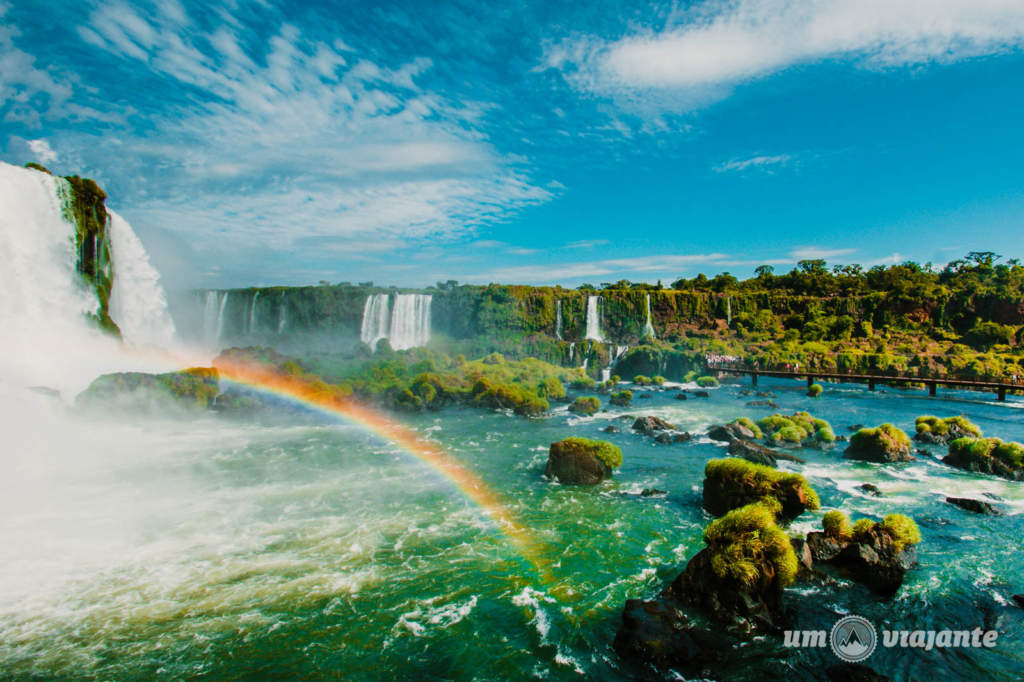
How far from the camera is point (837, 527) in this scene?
489 inches

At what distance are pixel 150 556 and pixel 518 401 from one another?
2554cm

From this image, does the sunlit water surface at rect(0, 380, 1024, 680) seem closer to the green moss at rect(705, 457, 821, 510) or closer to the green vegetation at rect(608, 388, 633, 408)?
the green moss at rect(705, 457, 821, 510)

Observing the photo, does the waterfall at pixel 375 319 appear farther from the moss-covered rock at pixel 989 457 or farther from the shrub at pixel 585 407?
the moss-covered rock at pixel 989 457

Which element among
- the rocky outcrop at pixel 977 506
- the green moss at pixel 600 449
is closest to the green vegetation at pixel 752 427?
the rocky outcrop at pixel 977 506

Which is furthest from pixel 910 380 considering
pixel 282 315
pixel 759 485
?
pixel 282 315

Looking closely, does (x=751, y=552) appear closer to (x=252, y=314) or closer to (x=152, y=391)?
(x=152, y=391)

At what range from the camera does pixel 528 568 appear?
13.1 metres

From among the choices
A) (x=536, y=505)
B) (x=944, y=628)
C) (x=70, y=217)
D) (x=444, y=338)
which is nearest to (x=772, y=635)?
(x=944, y=628)

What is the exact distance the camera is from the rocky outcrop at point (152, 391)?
29969 mm

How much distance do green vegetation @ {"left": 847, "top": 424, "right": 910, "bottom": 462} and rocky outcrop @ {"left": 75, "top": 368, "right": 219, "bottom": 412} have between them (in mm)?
41054

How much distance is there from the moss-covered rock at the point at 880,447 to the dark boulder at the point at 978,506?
18.3ft

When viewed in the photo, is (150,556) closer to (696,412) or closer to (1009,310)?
(696,412)

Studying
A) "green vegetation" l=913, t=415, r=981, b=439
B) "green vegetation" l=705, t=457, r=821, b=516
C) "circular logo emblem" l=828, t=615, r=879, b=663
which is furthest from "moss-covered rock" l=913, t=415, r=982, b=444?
"circular logo emblem" l=828, t=615, r=879, b=663

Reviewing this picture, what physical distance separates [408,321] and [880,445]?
57.1m
